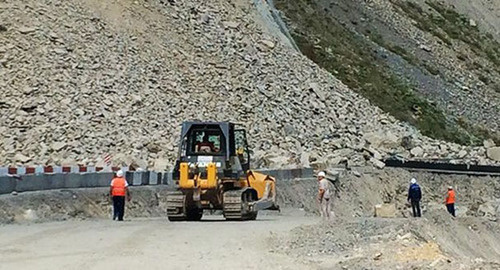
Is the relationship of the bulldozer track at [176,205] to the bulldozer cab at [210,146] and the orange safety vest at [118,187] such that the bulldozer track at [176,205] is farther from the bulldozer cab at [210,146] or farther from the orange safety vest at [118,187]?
the orange safety vest at [118,187]

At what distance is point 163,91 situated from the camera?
35688 millimetres

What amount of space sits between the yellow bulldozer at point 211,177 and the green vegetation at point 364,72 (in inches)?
962

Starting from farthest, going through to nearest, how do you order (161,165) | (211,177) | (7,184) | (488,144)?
(488,144)
(161,165)
(7,184)
(211,177)

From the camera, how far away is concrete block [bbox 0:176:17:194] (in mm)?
22375

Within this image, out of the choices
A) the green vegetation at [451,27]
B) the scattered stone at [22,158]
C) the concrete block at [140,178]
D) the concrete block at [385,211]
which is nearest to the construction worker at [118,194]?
the concrete block at [140,178]

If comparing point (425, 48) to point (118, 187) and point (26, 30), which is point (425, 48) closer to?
point (26, 30)

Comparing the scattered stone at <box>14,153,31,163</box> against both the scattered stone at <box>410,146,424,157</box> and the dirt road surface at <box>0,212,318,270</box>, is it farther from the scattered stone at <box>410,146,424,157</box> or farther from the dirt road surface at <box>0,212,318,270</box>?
the scattered stone at <box>410,146,424,157</box>

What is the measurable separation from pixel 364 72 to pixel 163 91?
16585 mm

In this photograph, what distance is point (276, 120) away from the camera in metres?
37.4

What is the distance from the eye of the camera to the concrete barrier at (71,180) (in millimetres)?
22763

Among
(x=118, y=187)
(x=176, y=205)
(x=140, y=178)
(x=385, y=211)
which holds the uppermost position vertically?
(x=140, y=178)

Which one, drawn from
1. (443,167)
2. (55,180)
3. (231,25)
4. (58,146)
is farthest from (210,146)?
(231,25)

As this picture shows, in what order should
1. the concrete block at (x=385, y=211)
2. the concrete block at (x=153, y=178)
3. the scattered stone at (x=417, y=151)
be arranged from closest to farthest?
the concrete block at (x=153, y=178)
the concrete block at (x=385, y=211)
the scattered stone at (x=417, y=151)

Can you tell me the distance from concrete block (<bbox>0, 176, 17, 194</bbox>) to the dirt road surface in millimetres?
1801
